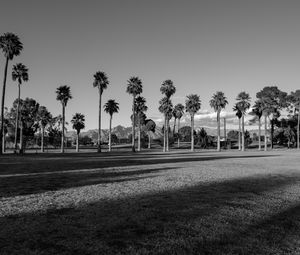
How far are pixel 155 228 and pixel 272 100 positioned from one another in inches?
3818

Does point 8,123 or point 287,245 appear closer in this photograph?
point 287,245

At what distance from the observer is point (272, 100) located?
9825 cm

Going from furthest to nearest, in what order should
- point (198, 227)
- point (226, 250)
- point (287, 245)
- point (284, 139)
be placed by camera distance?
point (284, 139)
point (198, 227)
point (287, 245)
point (226, 250)

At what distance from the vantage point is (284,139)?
384 ft

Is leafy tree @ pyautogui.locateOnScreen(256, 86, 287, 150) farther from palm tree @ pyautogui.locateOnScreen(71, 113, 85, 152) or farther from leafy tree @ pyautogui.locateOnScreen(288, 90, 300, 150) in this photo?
palm tree @ pyautogui.locateOnScreen(71, 113, 85, 152)

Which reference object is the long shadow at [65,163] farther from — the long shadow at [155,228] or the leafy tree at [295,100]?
the leafy tree at [295,100]

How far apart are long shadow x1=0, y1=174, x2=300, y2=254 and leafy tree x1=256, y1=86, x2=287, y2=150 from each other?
89.3m

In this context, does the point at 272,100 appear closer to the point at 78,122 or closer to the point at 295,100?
the point at 295,100

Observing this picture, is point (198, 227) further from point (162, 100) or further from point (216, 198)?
point (162, 100)

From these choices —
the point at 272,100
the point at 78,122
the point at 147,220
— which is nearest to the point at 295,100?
the point at 272,100

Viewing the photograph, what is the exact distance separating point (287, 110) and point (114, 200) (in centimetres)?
10465

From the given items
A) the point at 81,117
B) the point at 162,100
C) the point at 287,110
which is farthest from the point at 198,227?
the point at 287,110

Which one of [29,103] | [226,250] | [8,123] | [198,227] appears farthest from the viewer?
[8,123]

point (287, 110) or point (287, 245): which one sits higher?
point (287, 110)
